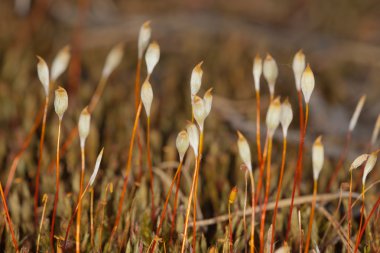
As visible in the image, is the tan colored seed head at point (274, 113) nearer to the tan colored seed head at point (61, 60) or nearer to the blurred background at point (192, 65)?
the blurred background at point (192, 65)

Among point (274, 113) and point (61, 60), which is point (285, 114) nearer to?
point (274, 113)

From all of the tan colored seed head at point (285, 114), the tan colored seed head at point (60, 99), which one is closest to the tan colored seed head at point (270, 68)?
the tan colored seed head at point (285, 114)

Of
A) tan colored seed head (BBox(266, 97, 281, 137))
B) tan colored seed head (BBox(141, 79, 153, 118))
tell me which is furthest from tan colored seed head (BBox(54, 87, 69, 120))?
tan colored seed head (BBox(266, 97, 281, 137))

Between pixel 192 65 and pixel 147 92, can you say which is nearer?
pixel 147 92

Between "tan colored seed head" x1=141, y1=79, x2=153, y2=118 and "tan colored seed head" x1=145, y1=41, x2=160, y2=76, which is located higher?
"tan colored seed head" x1=145, y1=41, x2=160, y2=76

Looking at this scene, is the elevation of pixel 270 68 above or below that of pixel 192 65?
above

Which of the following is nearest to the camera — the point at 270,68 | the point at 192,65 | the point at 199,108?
the point at 199,108

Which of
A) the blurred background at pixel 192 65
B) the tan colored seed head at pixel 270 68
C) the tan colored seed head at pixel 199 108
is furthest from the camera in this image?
the blurred background at pixel 192 65

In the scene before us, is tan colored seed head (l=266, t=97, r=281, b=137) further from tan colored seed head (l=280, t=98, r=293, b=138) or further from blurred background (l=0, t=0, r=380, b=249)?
blurred background (l=0, t=0, r=380, b=249)

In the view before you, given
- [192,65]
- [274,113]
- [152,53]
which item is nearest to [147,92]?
[152,53]
